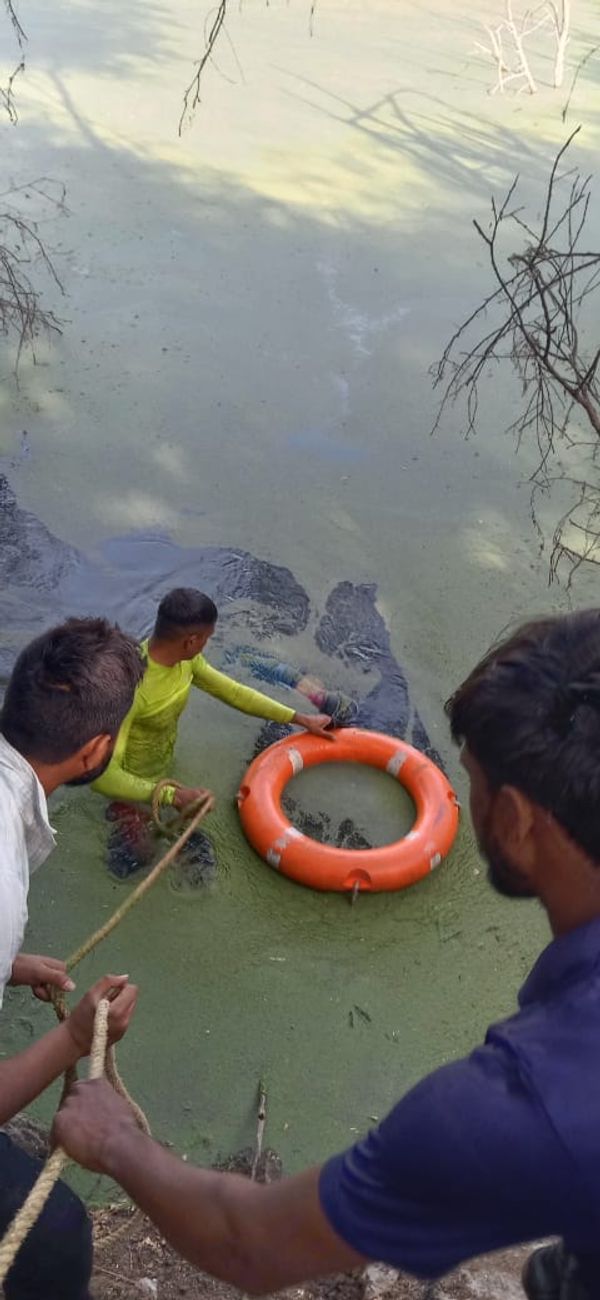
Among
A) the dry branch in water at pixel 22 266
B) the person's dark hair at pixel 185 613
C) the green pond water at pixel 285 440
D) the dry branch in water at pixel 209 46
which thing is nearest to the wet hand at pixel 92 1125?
the green pond water at pixel 285 440

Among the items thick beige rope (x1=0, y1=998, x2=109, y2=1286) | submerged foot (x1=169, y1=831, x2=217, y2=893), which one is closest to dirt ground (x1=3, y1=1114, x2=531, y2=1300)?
thick beige rope (x1=0, y1=998, x2=109, y2=1286)

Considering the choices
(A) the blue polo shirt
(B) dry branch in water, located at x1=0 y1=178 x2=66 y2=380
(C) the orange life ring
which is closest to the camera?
(A) the blue polo shirt

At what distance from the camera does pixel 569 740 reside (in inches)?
43.1

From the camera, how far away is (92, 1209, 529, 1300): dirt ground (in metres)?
2.00

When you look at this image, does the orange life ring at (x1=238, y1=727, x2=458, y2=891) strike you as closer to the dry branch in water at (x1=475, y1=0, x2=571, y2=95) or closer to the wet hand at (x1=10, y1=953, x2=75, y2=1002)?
the wet hand at (x1=10, y1=953, x2=75, y2=1002)

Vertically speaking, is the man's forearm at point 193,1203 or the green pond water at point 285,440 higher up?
the man's forearm at point 193,1203

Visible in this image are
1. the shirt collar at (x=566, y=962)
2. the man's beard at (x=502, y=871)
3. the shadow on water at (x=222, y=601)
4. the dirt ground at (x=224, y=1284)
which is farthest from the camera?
the shadow on water at (x=222, y=601)

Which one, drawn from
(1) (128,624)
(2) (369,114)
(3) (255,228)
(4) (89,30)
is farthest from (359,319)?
(4) (89,30)

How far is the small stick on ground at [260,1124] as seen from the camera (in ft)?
8.07

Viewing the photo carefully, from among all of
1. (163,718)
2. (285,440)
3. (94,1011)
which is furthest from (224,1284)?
(285,440)

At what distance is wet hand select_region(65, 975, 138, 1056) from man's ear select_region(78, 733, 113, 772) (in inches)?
12.8

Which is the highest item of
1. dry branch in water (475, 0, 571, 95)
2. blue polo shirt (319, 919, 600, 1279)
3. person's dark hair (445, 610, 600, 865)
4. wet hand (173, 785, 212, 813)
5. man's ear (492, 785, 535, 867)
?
dry branch in water (475, 0, 571, 95)

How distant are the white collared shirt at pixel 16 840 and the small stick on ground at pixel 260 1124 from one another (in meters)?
1.18

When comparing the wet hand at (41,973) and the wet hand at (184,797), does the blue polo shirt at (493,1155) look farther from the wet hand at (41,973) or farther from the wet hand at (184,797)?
the wet hand at (184,797)
